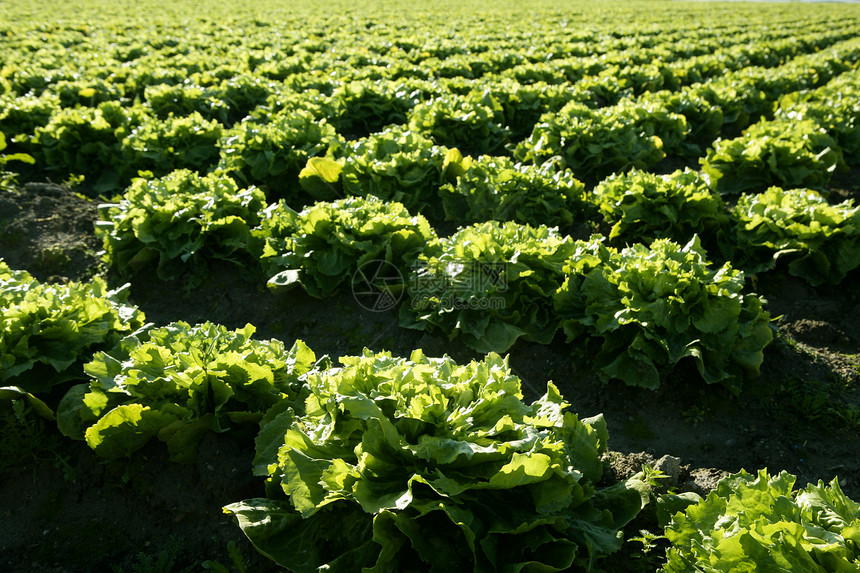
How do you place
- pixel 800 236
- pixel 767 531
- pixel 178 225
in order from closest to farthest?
pixel 767 531, pixel 800 236, pixel 178 225

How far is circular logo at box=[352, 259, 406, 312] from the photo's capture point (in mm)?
5918

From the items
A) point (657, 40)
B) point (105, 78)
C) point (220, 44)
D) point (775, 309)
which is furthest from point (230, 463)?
point (657, 40)

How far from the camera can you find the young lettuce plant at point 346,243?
19.2 ft

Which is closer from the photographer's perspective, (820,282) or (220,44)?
(820,282)

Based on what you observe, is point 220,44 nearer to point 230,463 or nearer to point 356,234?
point 356,234

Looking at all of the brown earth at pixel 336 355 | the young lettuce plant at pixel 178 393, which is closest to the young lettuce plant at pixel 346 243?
the brown earth at pixel 336 355

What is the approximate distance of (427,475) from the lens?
300cm

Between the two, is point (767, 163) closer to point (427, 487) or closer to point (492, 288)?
point (492, 288)

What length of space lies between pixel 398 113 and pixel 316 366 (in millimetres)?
7472

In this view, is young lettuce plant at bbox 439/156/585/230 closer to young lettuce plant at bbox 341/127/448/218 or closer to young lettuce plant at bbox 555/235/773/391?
young lettuce plant at bbox 341/127/448/218

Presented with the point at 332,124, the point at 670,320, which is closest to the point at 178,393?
the point at 670,320

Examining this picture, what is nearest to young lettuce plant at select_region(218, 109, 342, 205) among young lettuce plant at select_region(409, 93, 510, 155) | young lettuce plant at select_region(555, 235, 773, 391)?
young lettuce plant at select_region(409, 93, 510, 155)

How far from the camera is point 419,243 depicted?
6.02 metres

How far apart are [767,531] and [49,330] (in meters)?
4.72
